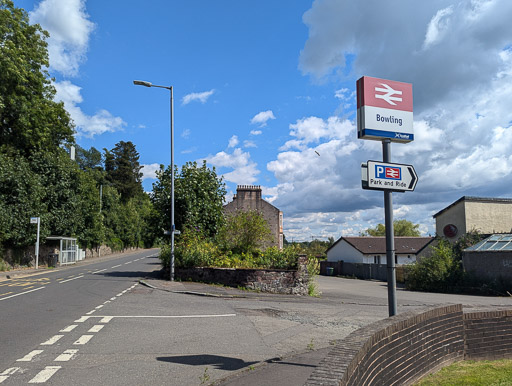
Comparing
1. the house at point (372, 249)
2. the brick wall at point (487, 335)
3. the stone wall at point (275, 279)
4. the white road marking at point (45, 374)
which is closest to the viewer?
the white road marking at point (45, 374)

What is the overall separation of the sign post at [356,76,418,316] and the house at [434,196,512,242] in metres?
30.5

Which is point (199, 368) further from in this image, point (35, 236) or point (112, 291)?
point (35, 236)

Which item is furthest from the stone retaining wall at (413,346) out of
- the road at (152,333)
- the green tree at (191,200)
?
the green tree at (191,200)

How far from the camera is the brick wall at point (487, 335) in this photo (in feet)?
23.1

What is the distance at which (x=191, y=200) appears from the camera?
23906 millimetres

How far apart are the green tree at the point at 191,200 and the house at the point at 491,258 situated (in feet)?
54.2

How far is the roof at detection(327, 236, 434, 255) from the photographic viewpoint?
2127 inches

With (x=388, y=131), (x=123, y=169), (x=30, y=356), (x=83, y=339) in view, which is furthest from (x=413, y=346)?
(x=123, y=169)

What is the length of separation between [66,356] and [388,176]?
563 cm

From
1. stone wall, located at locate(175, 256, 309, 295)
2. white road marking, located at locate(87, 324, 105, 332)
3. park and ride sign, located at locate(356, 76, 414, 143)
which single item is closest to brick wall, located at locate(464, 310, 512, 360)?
park and ride sign, located at locate(356, 76, 414, 143)

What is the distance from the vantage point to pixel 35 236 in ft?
107

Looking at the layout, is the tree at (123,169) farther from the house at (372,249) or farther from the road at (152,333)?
the road at (152,333)

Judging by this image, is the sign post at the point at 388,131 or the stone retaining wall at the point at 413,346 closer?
the stone retaining wall at the point at 413,346

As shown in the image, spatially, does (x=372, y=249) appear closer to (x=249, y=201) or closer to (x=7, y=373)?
(x=249, y=201)
